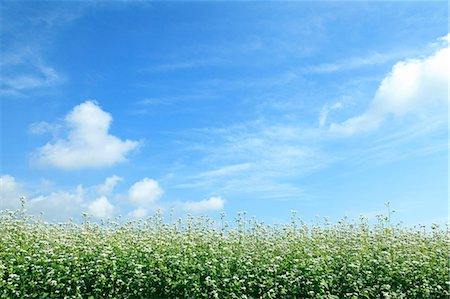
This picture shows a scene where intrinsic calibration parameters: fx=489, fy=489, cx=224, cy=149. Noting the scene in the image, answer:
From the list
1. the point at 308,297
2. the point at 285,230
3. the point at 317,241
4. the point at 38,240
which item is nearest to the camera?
the point at 308,297

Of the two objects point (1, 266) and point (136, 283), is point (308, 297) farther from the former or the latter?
point (1, 266)

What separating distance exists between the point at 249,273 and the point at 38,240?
353 cm

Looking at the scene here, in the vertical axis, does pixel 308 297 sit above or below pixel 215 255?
below

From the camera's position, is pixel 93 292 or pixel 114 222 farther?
pixel 114 222

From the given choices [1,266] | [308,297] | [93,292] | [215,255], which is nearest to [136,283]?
[93,292]

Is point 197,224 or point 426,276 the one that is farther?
point 197,224

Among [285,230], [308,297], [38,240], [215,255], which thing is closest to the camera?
[308,297]

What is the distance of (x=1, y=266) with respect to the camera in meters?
6.60

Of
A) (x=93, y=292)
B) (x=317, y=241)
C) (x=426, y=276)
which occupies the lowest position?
(x=93, y=292)

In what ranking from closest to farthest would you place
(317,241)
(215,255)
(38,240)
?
(215,255)
(38,240)
(317,241)

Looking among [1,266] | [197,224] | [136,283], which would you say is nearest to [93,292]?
[136,283]

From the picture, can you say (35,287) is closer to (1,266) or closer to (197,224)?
(1,266)

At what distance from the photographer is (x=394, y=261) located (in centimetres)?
728

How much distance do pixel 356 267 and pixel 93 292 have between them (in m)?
3.68
